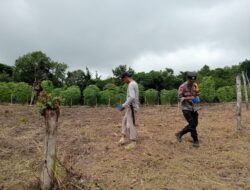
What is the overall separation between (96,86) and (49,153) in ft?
62.0

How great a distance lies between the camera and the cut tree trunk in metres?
3.26

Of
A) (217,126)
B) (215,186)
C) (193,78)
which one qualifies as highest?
(193,78)

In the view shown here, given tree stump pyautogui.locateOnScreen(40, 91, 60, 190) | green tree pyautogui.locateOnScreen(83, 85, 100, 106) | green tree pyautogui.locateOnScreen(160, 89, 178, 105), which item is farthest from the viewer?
green tree pyautogui.locateOnScreen(83, 85, 100, 106)

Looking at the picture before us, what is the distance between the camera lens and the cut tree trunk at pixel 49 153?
10.7ft

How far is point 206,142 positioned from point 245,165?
1.31 metres

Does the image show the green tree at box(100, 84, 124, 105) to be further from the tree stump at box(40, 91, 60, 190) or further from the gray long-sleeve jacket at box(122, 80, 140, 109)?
the tree stump at box(40, 91, 60, 190)

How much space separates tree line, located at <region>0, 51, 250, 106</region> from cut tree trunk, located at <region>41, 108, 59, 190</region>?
9.55 meters

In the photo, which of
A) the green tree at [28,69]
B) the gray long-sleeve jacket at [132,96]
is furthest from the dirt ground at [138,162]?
the green tree at [28,69]

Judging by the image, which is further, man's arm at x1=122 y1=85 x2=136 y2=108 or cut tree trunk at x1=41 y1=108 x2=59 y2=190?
man's arm at x1=122 y1=85 x2=136 y2=108

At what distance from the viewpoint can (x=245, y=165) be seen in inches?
170

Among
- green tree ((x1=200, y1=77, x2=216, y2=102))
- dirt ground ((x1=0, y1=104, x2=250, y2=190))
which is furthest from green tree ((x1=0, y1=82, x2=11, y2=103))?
green tree ((x1=200, y1=77, x2=216, y2=102))

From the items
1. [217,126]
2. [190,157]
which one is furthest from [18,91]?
[190,157]

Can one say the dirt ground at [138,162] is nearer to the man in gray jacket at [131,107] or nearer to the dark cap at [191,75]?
the man in gray jacket at [131,107]

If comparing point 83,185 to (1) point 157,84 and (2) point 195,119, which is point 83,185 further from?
(1) point 157,84
